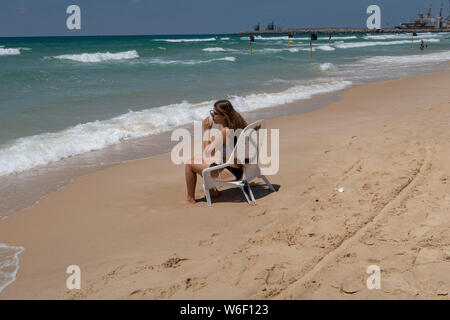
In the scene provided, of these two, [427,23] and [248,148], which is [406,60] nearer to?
[248,148]

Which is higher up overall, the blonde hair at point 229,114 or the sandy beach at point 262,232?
the blonde hair at point 229,114

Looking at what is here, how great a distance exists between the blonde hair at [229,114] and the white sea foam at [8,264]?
2.33 m

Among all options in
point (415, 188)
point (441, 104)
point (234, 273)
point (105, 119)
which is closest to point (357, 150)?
point (415, 188)

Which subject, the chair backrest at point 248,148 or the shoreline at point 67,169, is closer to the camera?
the chair backrest at point 248,148

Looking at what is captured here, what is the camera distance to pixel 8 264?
373 cm

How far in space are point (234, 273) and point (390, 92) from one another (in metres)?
11.8

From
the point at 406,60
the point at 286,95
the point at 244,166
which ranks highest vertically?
the point at 406,60

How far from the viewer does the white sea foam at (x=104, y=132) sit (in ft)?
23.1

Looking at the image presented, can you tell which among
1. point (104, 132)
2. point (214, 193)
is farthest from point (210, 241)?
point (104, 132)

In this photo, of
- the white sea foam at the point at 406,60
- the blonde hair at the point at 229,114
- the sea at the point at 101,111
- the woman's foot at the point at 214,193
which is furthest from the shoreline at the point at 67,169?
the white sea foam at the point at 406,60

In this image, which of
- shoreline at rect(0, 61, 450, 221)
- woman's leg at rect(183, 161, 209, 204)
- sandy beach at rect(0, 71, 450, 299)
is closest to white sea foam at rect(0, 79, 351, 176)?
shoreline at rect(0, 61, 450, 221)

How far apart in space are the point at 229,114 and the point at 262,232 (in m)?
1.38

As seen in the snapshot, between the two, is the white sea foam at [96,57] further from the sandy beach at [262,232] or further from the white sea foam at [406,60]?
the sandy beach at [262,232]
